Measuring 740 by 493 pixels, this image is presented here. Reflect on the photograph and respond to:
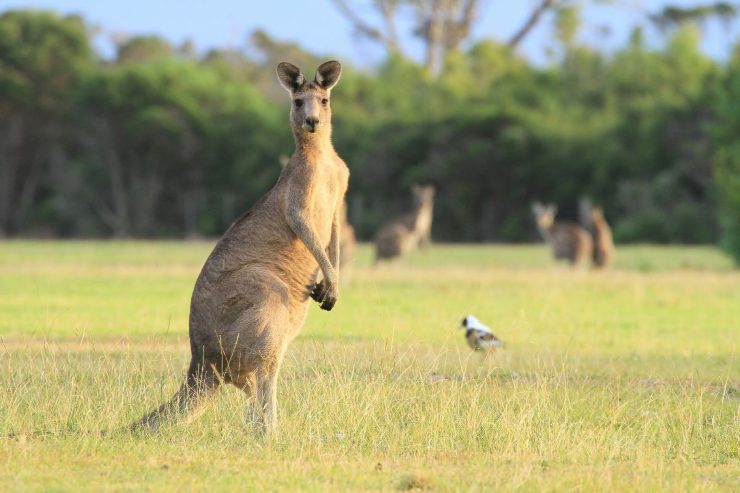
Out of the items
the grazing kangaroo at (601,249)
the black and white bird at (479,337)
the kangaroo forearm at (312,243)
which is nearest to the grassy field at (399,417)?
the black and white bird at (479,337)

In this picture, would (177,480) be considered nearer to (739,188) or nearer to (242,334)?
(242,334)

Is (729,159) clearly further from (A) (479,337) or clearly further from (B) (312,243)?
(B) (312,243)

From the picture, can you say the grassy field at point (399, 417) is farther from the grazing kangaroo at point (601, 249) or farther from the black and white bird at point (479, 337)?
the grazing kangaroo at point (601, 249)

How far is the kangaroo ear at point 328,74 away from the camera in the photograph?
765cm

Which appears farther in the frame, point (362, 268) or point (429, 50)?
point (429, 50)

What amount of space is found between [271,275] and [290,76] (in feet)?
3.75

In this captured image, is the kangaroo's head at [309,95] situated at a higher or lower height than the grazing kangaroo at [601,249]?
higher

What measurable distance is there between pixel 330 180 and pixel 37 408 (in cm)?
209

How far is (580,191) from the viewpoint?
4253 centimetres

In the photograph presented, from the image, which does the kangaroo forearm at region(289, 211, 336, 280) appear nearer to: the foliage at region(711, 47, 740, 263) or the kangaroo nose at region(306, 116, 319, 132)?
the kangaroo nose at region(306, 116, 319, 132)

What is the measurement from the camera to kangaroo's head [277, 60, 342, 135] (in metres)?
7.51

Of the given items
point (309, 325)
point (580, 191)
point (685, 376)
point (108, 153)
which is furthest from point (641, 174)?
point (685, 376)

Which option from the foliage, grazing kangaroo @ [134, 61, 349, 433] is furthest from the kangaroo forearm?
the foliage

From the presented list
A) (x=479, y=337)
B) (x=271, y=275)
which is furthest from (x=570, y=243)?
(x=271, y=275)
